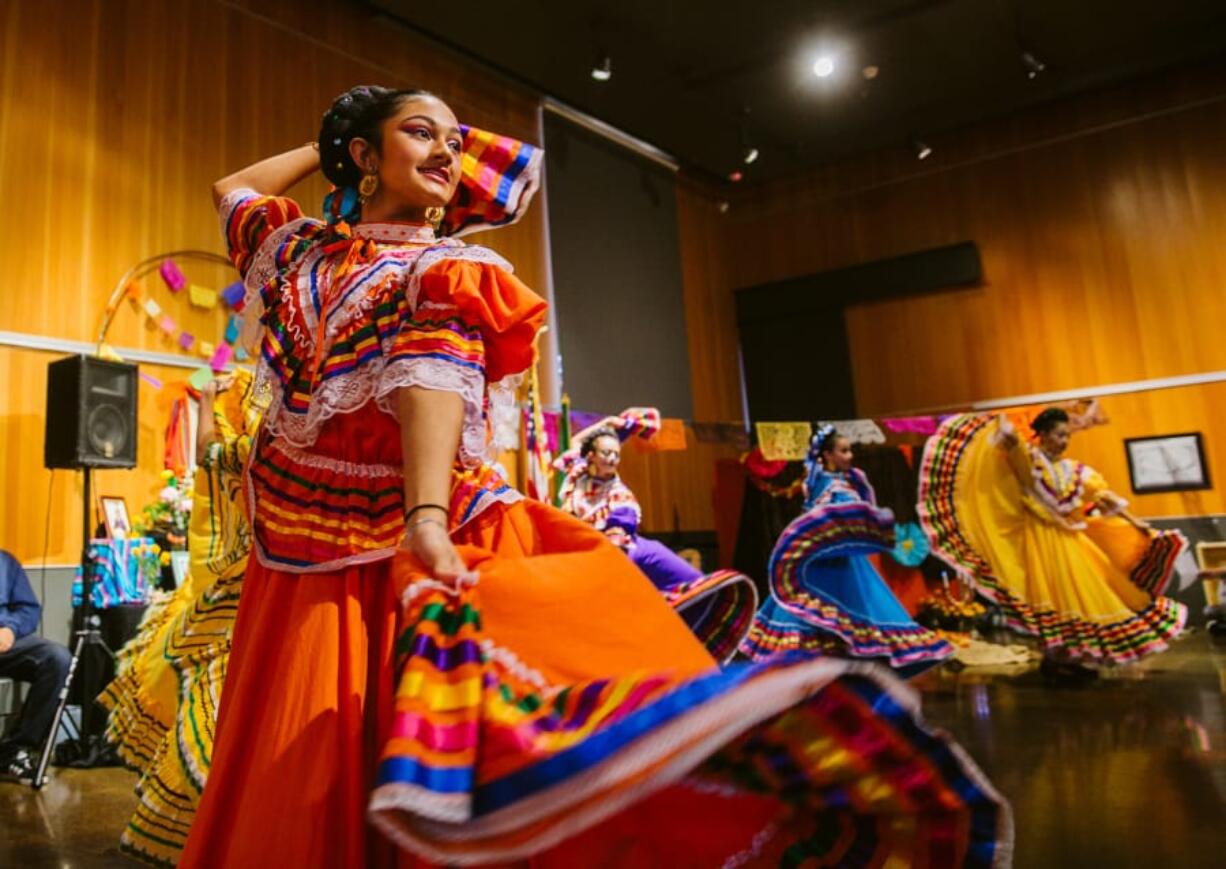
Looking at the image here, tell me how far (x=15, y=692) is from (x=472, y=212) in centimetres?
368

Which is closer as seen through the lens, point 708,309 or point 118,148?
point 118,148

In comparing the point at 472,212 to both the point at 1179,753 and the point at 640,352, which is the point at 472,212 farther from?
the point at 640,352

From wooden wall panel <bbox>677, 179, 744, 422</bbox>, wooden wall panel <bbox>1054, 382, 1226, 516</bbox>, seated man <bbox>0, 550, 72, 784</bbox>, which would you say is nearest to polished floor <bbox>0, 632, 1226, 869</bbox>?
seated man <bbox>0, 550, 72, 784</bbox>

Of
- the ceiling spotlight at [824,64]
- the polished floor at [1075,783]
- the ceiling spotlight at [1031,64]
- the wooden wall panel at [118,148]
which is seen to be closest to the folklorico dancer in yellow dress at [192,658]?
the polished floor at [1075,783]

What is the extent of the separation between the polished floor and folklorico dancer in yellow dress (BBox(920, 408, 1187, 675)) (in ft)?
0.88

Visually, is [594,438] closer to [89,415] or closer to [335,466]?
[89,415]

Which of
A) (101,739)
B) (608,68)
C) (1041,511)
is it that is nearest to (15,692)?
(101,739)

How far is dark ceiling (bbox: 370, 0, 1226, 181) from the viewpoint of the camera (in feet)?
21.5

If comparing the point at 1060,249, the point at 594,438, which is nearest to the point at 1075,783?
the point at 594,438

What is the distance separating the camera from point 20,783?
10.9ft

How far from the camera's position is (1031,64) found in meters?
7.07

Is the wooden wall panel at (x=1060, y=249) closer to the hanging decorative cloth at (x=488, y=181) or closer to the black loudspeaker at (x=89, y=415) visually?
the black loudspeaker at (x=89, y=415)

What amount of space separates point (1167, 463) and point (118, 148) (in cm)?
787

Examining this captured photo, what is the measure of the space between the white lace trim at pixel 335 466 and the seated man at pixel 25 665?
3.00 metres
